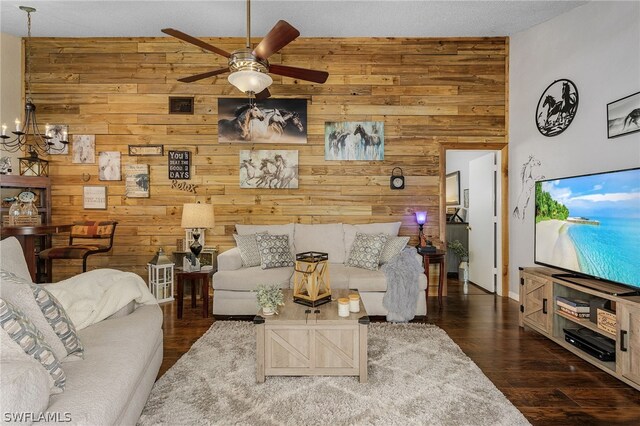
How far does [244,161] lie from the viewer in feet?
14.6

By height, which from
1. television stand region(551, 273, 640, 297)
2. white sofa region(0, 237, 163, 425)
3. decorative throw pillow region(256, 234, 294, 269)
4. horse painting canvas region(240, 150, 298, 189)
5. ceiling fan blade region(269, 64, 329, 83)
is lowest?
white sofa region(0, 237, 163, 425)

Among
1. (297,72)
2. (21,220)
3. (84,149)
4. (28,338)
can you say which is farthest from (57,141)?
(28,338)

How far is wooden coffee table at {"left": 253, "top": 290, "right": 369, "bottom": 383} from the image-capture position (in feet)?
7.11

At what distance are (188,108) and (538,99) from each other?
4599 millimetres

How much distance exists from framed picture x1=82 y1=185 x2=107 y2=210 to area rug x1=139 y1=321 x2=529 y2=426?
3.01 m

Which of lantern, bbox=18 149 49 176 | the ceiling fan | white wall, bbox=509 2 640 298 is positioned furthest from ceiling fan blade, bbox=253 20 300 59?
lantern, bbox=18 149 49 176

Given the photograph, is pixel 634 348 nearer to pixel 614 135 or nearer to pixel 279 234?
pixel 614 135

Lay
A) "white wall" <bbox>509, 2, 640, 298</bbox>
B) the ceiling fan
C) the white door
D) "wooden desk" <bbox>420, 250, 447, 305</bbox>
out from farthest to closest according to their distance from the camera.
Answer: the white door → "wooden desk" <bbox>420, 250, 447, 305</bbox> → "white wall" <bbox>509, 2, 640, 298</bbox> → the ceiling fan

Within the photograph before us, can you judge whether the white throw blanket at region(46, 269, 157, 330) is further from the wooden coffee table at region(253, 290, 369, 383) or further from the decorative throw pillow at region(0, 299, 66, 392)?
the wooden coffee table at region(253, 290, 369, 383)

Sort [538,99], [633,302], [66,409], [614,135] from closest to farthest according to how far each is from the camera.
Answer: [66,409] < [633,302] < [614,135] < [538,99]

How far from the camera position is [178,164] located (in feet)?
14.6

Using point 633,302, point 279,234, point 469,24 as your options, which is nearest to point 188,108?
point 279,234

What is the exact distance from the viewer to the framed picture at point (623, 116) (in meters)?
2.73

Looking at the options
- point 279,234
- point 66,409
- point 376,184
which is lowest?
point 66,409
